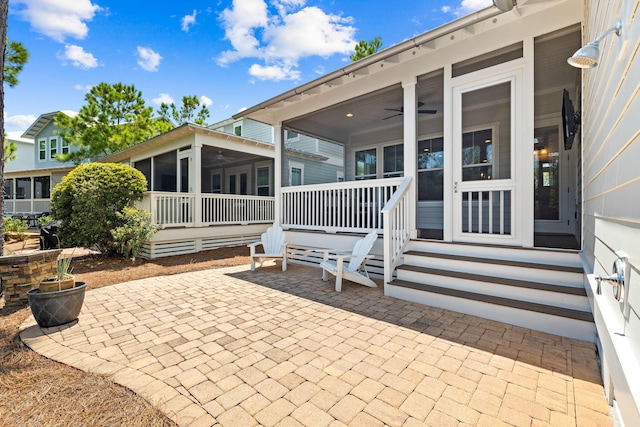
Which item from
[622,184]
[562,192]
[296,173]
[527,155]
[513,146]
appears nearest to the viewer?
[622,184]

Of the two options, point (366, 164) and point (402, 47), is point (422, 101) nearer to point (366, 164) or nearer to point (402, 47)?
point (402, 47)

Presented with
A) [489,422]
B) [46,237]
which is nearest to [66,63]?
[46,237]

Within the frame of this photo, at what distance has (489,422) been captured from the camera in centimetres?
164

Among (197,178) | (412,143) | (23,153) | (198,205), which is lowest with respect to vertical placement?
(198,205)

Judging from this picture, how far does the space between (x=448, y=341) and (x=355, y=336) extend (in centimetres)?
83

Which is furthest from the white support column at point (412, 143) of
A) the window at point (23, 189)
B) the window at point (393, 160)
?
the window at point (23, 189)

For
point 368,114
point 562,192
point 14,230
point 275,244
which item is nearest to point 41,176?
point 14,230

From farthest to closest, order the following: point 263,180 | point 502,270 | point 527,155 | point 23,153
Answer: point 23,153, point 263,180, point 527,155, point 502,270

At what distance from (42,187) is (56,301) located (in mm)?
20915

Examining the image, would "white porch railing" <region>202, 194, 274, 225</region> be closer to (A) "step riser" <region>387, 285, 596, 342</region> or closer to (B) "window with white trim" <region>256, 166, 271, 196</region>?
(B) "window with white trim" <region>256, 166, 271, 196</region>

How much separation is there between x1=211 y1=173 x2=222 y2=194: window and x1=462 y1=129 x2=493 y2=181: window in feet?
38.1

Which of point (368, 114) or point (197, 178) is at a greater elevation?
point (368, 114)

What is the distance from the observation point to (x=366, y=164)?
8516 millimetres

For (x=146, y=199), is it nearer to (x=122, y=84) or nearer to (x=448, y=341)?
(x=448, y=341)
